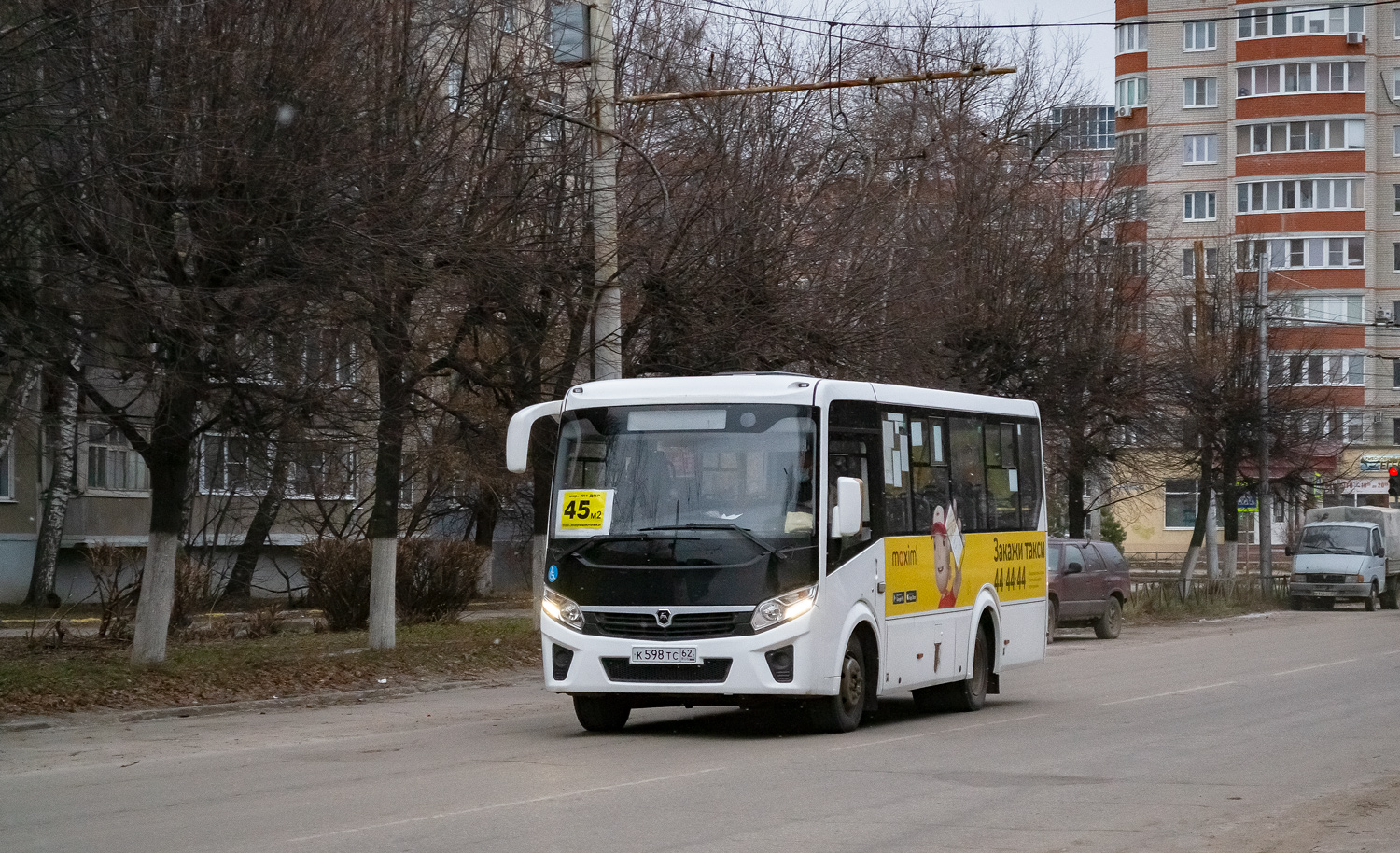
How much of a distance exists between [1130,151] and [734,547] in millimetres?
35360

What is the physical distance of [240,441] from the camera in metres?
18.5

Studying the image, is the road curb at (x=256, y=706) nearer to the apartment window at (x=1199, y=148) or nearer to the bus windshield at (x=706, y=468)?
the bus windshield at (x=706, y=468)

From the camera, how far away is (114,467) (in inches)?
1469

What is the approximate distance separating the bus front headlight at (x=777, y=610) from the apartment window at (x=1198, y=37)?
76.4m

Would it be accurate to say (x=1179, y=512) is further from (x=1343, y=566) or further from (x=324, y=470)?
(x=324, y=470)

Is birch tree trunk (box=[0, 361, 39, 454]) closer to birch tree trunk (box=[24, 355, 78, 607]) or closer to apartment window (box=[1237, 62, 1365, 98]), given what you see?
birch tree trunk (box=[24, 355, 78, 607])

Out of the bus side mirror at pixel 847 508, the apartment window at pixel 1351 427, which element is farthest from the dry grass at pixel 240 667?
the apartment window at pixel 1351 427

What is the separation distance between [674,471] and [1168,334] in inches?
1492

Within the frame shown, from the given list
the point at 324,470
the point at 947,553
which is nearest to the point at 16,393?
the point at 947,553

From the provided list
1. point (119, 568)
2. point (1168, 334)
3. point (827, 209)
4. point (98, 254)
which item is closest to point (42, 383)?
point (98, 254)

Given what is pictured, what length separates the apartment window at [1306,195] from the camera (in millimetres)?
79875

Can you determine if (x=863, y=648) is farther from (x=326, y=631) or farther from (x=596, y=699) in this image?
(x=326, y=631)

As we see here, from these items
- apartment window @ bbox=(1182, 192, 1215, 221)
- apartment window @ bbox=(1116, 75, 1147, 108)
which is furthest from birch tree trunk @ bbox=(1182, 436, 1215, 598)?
apartment window @ bbox=(1116, 75, 1147, 108)

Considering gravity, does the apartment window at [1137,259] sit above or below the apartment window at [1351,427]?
above
